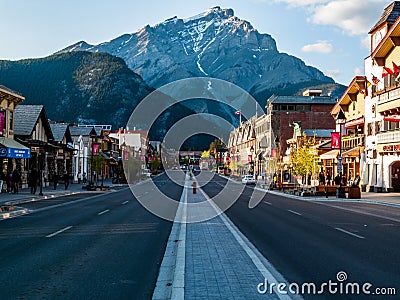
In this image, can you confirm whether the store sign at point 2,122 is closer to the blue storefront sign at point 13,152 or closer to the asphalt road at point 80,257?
the blue storefront sign at point 13,152

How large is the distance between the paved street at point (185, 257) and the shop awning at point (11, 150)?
68.0 feet

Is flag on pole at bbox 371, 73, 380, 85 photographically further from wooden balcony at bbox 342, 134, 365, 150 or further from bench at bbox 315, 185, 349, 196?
bench at bbox 315, 185, 349, 196

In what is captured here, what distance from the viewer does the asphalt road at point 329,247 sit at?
9938 millimetres

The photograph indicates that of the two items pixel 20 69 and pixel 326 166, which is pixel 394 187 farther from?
pixel 20 69

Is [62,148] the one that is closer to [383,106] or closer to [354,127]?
[354,127]

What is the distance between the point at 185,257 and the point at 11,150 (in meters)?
33.1

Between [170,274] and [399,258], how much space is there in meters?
5.70

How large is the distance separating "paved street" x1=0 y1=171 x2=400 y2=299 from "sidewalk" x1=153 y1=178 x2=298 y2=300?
2cm

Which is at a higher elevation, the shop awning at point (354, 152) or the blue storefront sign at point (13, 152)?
the shop awning at point (354, 152)

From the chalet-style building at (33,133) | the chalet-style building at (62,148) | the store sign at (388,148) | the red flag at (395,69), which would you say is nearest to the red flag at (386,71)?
the red flag at (395,69)

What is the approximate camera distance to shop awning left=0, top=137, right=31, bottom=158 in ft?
131

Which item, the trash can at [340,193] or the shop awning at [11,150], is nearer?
the shop awning at [11,150]

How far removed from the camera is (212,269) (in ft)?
33.1

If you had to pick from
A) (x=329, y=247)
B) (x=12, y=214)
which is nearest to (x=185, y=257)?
(x=329, y=247)
